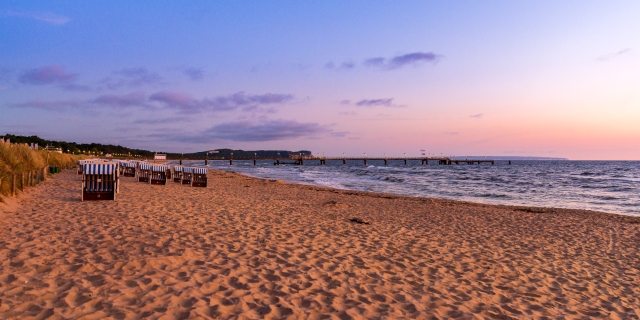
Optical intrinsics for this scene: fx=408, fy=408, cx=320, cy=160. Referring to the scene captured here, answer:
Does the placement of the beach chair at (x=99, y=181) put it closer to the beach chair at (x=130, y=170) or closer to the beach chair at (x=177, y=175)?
the beach chair at (x=177, y=175)

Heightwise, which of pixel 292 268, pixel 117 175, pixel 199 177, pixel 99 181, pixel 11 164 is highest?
pixel 11 164

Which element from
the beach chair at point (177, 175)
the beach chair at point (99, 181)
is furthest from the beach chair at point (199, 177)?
the beach chair at point (99, 181)

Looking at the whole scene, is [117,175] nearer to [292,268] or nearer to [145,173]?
[145,173]

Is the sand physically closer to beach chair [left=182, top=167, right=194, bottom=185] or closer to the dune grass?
the dune grass

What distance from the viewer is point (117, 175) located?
36.8 ft

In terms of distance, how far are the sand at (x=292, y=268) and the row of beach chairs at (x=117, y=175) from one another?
1313 millimetres

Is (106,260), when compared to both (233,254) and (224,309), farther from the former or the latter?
(224,309)

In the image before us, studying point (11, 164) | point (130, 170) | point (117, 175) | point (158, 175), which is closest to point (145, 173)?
point (158, 175)

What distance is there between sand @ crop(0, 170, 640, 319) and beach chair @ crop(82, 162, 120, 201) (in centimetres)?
122

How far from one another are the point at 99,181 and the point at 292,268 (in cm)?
787

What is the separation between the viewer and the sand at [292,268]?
381 cm

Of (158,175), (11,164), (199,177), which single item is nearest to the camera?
(11,164)

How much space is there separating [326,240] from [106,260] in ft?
10.9

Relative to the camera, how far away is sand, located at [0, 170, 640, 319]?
3807 millimetres
